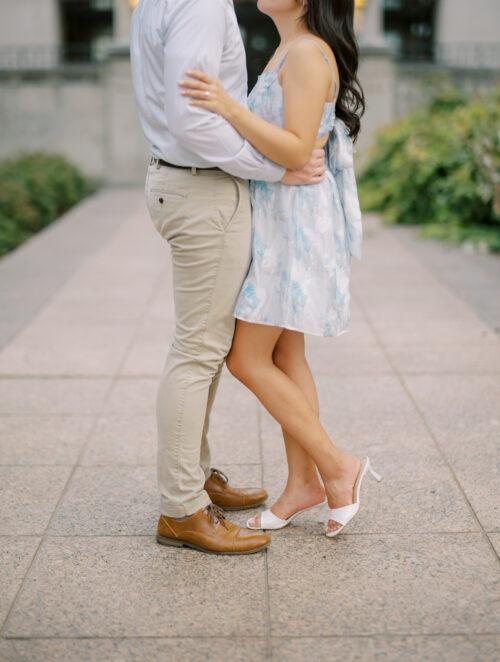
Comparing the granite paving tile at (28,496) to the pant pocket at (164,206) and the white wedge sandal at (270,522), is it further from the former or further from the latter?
the pant pocket at (164,206)

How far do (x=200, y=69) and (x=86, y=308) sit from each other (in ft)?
14.9

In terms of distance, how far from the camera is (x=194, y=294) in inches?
111

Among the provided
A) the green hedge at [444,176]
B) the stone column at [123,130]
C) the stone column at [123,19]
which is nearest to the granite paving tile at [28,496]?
the green hedge at [444,176]

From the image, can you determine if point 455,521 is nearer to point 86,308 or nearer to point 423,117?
point 86,308

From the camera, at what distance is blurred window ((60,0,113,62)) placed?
99.1 ft

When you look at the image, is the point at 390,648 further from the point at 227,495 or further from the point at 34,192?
the point at 34,192

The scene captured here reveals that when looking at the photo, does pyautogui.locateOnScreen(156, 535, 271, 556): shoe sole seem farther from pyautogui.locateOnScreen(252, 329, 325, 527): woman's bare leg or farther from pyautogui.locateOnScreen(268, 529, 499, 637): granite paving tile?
pyautogui.locateOnScreen(252, 329, 325, 527): woman's bare leg

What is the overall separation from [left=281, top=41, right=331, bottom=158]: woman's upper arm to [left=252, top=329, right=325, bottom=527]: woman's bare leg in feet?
2.39

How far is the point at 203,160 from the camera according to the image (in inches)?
105

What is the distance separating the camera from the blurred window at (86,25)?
99.1ft

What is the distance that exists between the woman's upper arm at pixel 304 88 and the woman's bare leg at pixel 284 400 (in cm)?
65

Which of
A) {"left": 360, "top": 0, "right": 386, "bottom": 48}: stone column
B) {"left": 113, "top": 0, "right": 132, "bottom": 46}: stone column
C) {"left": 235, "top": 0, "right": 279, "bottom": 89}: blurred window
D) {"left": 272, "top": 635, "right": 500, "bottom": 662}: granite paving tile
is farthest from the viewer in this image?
{"left": 235, "top": 0, "right": 279, "bottom": 89}: blurred window

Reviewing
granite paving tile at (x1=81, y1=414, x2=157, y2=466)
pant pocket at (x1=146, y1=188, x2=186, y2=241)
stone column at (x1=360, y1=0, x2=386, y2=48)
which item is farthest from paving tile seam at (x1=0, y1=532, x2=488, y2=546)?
stone column at (x1=360, y1=0, x2=386, y2=48)

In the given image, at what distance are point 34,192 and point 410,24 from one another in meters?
22.2
